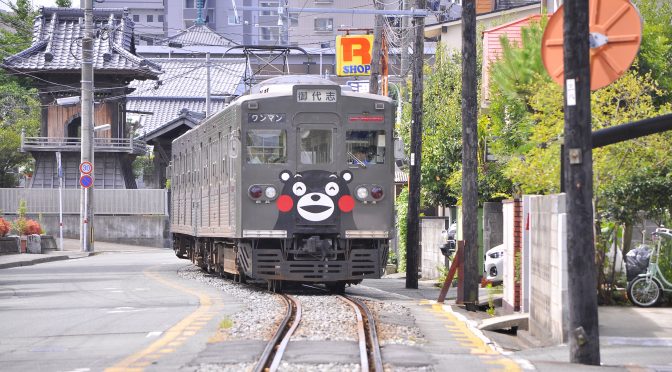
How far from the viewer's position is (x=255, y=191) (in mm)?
20984

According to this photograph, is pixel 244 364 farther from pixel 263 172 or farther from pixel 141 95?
pixel 141 95

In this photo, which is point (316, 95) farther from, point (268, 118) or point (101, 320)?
point (101, 320)

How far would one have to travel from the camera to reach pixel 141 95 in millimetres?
73500

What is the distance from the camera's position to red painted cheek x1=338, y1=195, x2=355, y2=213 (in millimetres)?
21016

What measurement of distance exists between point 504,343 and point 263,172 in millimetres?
7089

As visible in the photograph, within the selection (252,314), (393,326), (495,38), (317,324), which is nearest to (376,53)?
(495,38)

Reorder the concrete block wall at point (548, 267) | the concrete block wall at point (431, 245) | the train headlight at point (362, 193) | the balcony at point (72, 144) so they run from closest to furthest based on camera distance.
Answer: the concrete block wall at point (548, 267) → the train headlight at point (362, 193) → the concrete block wall at point (431, 245) → the balcony at point (72, 144)

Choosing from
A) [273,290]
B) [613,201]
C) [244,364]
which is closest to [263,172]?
[273,290]

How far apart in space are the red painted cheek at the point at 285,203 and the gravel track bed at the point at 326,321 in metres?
1.60

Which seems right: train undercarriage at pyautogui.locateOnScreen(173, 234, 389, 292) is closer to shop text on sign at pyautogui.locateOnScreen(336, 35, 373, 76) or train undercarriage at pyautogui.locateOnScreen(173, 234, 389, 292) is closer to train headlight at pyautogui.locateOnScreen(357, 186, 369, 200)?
train headlight at pyautogui.locateOnScreen(357, 186, 369, 200)

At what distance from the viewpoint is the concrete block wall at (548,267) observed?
43.6 feet

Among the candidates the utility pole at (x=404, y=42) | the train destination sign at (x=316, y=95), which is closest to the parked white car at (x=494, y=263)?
the train destination sign at (x=316, y=95)

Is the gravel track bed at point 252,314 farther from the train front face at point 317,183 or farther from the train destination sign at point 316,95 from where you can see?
the train destination sign at point 316,95

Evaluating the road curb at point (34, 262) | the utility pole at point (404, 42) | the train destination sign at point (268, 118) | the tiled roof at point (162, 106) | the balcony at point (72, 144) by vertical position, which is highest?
the tiled roof at point (162, 106)
